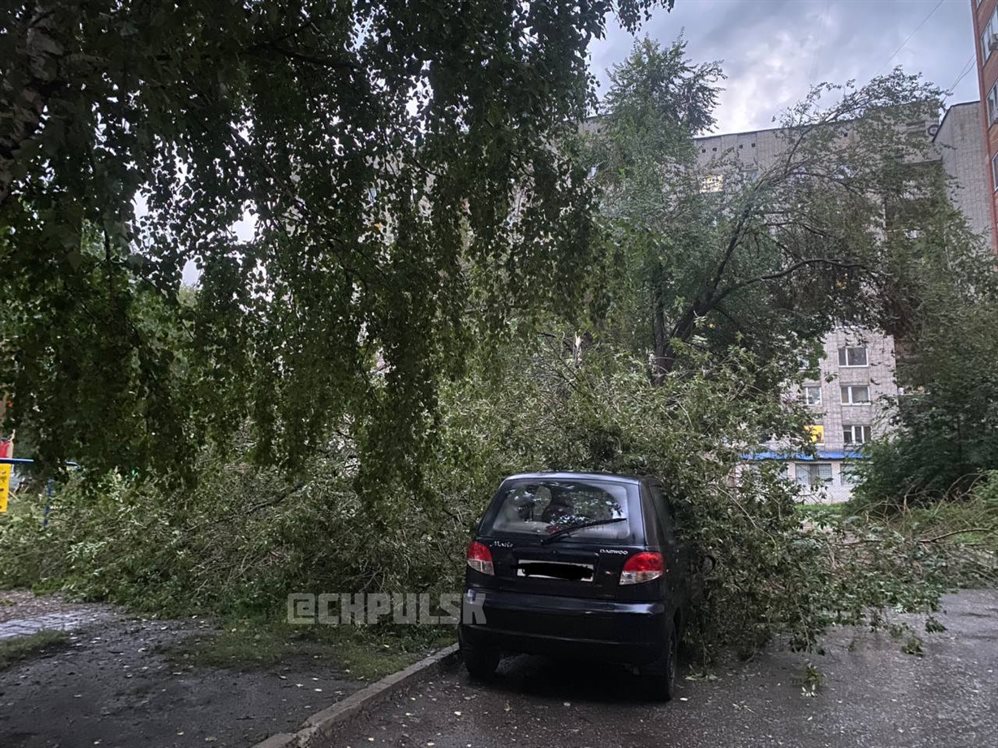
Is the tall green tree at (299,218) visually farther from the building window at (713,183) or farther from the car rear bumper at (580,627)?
the building window at (713,183)

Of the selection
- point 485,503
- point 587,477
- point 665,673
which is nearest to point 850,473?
point 485,503

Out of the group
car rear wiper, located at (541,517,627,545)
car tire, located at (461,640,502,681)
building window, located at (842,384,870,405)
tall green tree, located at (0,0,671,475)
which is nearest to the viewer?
tall green tree, located at (0,0,671,475)

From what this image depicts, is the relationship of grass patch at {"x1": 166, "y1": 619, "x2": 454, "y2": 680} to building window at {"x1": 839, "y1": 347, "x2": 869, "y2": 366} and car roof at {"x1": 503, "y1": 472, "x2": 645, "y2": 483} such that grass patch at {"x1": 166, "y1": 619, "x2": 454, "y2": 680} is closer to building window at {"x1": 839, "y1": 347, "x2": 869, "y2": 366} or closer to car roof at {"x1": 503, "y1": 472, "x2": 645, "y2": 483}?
car roof at {"x1": 503, "y1": 472, "x2": 645, "y2": 483}

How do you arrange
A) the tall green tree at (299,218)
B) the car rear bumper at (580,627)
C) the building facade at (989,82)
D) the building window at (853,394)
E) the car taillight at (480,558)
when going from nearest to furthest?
1. the tall green tree at (299,218)
2. the car rear bumper at (580,627)
3. the car taillight at (480,558)
4. the building facade at (989,82)
5. the building window at (853,394)

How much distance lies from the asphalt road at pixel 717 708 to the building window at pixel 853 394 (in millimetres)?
44552

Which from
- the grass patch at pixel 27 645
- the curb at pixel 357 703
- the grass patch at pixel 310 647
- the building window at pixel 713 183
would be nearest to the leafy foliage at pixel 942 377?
the building window at pixel 713 183

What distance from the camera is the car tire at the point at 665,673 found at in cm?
524

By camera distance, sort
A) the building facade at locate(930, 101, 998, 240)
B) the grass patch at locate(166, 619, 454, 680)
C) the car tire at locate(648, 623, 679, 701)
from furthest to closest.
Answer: the building facade at locate(930, 101, 998, 240) → the grass patch at locate(166, 619, 454, 680) → the car tire at locate(648, 623, 679, 701)

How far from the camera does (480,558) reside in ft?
18.5

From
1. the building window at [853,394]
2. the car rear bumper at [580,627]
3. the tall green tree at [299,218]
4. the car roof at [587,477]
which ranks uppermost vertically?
the building window at [853,394]

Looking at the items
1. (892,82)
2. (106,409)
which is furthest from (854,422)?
(106,409)

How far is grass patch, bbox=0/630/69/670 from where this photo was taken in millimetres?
5973

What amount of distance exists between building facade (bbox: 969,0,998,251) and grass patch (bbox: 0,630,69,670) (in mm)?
38092

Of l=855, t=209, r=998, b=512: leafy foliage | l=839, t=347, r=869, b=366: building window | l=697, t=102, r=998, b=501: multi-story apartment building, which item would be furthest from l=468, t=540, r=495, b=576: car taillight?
l=839, t=347, r=869, b=366: building window
